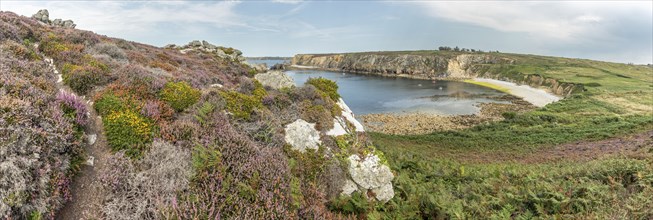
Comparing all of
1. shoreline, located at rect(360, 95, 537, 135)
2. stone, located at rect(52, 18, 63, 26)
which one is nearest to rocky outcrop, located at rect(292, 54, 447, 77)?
shoreline, located at rect(360, 95, 537, 135)

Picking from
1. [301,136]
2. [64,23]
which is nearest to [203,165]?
[301,136]

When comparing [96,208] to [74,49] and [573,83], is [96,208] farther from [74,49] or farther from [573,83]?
[573,83]

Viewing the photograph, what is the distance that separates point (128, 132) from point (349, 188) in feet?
19.1

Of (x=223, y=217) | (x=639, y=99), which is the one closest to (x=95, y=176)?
(x=223, y=217)

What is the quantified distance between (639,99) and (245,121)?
72.6 metres

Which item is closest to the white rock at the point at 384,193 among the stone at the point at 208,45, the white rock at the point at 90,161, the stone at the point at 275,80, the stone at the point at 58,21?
the white rock at the point at 90,161

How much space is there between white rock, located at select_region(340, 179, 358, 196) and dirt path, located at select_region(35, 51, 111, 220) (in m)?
5.56

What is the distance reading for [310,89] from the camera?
519 inches

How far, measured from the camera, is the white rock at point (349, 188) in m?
8.27

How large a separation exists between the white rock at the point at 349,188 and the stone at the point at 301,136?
1.52 meters

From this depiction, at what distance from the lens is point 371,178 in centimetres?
874

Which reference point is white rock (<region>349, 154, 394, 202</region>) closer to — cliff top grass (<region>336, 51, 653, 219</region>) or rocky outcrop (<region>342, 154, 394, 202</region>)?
rocky outcrop (<region>342, 154, 394, 202</region>)

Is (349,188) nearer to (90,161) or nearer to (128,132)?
(128,132)

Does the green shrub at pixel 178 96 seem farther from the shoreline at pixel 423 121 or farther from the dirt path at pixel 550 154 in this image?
the shoreline at pixel 423 121
